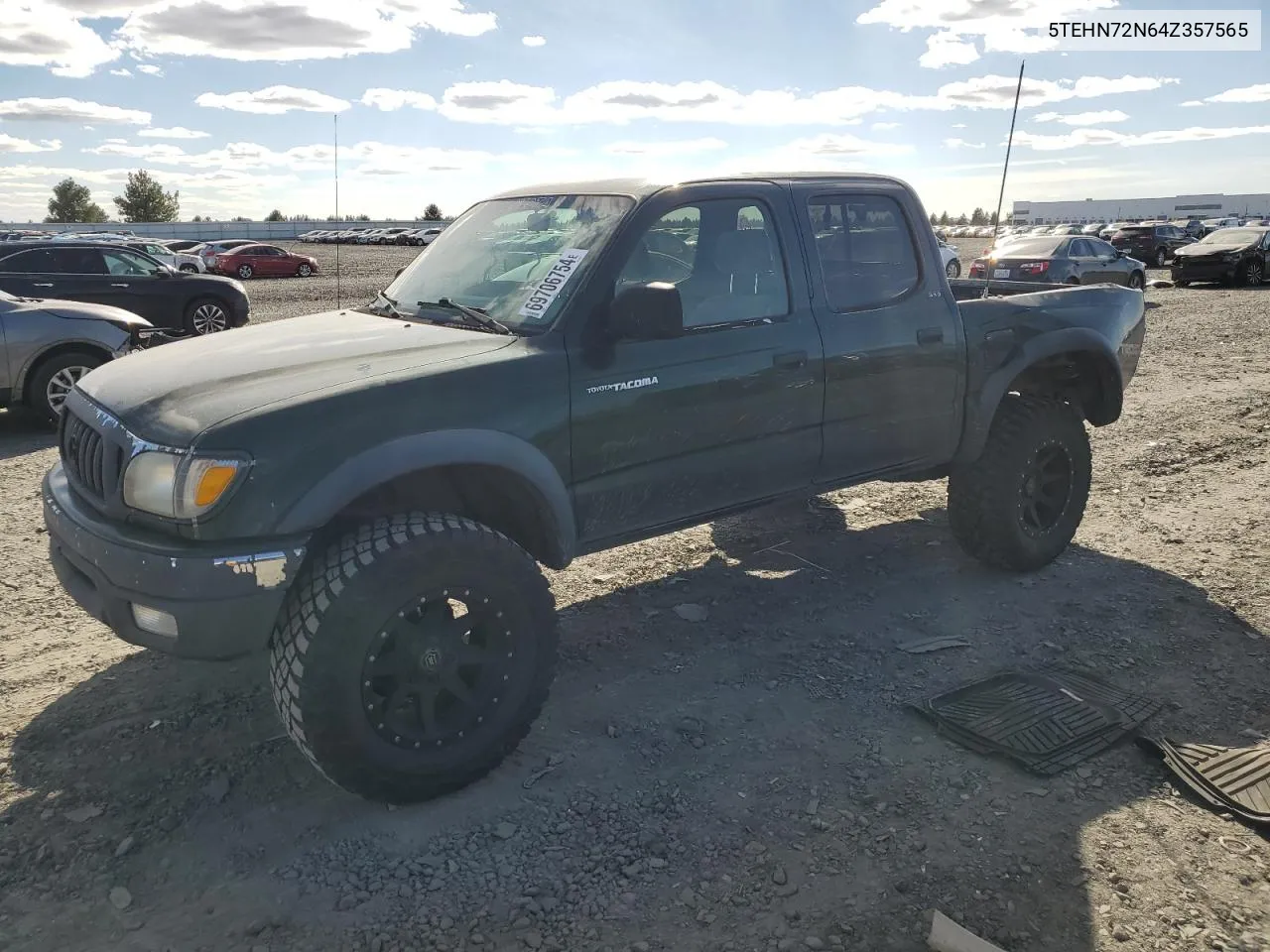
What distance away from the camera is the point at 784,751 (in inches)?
144

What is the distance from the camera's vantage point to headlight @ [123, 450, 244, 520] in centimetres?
292

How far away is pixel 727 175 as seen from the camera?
421 centimetres

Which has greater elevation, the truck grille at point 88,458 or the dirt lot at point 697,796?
the truck grille at point 88,458

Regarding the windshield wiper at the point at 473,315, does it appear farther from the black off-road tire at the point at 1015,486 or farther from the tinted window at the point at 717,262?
the black off-road tire at the point at 1015,486

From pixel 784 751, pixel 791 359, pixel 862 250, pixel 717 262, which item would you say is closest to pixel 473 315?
pixel 717 262

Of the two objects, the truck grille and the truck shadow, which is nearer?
the truck shadow

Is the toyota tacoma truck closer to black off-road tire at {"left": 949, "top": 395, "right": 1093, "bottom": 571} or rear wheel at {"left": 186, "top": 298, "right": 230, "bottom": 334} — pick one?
black off-road tire at {"left": 949, "top": 395, "right": 1093, "bottom": 571}

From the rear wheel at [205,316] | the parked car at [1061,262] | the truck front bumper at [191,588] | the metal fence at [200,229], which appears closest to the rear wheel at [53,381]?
the rear wheel at [205,316]

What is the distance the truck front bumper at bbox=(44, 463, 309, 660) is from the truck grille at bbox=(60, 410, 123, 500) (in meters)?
0.18

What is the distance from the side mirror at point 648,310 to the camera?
137 inches

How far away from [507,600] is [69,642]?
2.45 metres

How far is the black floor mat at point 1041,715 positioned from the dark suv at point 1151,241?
35.4 meters

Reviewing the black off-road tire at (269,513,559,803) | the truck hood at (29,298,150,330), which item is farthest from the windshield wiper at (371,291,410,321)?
the truck hood at (29,298,150,330)

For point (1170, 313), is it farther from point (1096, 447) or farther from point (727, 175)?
point (727, 175)
